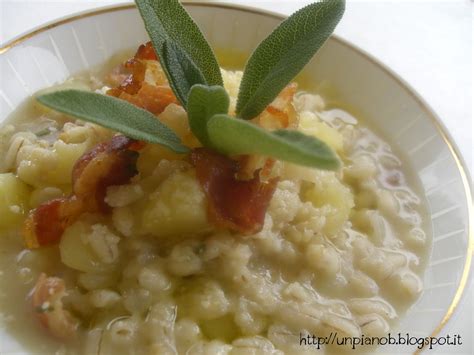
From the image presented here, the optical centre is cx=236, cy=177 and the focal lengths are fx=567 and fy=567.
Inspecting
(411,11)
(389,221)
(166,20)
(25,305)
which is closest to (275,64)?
(166,20)

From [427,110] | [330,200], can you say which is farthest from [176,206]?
[427,110]

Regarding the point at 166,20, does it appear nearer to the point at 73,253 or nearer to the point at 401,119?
the point at 73,253

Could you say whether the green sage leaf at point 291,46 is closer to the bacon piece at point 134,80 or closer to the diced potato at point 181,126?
the diced potato at point 181,126

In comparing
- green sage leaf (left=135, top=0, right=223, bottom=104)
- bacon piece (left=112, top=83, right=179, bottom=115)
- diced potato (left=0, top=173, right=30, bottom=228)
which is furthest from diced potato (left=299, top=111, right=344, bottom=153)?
diced potato (left=0, top=173, right=30, bottom=228)

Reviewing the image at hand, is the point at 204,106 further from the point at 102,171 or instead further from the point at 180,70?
the point at 102,171

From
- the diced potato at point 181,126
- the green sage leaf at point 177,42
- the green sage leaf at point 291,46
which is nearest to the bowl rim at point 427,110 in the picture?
the green sage leaf at point 291,46

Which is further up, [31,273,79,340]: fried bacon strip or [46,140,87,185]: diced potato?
[46,140,87,185]: diced potato

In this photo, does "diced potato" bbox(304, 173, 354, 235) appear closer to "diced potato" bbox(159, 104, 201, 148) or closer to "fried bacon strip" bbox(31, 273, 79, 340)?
"diced potato" bbox(159, 104, 201, 148)
